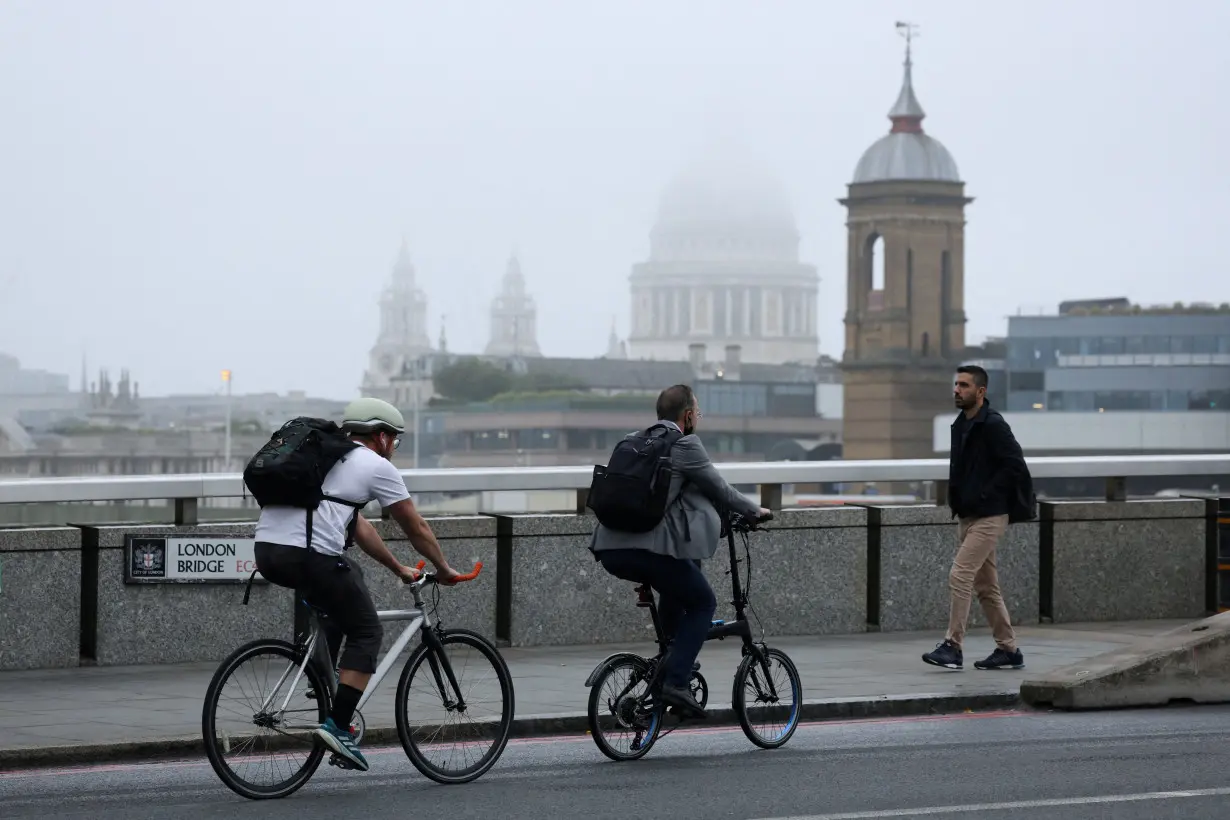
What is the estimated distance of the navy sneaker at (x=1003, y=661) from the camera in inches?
481

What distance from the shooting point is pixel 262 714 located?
25.8 feet

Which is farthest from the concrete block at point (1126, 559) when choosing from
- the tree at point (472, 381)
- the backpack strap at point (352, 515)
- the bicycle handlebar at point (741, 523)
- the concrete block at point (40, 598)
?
the tree at point (472, 381)

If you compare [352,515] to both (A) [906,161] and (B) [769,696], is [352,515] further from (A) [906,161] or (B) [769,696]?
(A) [906,161]

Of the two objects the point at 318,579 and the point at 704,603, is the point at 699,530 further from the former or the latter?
the point at 318,579

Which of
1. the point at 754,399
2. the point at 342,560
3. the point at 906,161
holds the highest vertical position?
the point at 906,161

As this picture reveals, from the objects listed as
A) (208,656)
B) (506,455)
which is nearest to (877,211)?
(506,455)

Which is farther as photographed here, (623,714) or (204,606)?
(204,606)

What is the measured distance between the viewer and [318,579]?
7.93 metres

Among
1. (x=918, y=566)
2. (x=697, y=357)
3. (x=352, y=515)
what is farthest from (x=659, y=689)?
(x=697, y=357)

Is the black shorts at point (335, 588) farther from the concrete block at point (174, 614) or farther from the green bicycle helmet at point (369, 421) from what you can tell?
the concrete block at point (174, 614)

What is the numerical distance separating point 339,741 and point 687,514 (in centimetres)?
194

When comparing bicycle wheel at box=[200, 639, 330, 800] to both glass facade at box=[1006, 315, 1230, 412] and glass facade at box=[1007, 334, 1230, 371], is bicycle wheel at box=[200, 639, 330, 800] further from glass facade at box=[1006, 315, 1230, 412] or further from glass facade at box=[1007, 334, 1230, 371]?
glass facade at box=[1007, 334, 1230, 371]

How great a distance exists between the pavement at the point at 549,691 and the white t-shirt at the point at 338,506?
70.1 inches

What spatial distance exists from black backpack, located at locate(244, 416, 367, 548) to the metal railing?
11.4 feet
